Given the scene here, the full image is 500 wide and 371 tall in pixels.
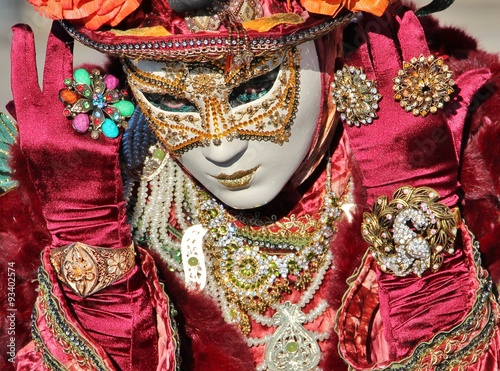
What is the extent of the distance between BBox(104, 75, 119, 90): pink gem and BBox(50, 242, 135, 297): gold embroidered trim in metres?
0.27

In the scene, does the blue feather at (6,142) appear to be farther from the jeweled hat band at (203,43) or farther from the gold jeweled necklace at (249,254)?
the jeweled hat band at (203,43)

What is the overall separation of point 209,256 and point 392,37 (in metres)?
0.54

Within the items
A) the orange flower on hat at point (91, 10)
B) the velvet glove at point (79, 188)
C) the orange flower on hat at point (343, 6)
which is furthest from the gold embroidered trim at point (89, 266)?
the orange flower on hat at point (343, 6)

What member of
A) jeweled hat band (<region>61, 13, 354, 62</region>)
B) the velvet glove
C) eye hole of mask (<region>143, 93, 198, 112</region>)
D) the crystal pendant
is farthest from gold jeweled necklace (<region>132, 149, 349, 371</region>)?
jeweled hat band (<region>61, 13, 354, 62</region>)

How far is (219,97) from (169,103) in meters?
0.09

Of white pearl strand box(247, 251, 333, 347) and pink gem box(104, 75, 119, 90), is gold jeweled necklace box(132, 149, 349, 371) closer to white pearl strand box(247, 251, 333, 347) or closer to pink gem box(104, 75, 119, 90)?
white pearl strand box(247, 251, 333, 347)

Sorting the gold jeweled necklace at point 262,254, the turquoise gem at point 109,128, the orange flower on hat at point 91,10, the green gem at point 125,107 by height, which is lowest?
the gold jeweled necklace at point 262,254

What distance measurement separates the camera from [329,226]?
1.84 m

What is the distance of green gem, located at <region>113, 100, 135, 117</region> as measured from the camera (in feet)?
5.75

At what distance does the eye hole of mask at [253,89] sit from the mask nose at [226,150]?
0.06m

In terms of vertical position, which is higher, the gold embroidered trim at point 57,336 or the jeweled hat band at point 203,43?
the jeweled hat band at point 203,43

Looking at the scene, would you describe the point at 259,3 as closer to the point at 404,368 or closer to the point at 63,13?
the point at 63,13

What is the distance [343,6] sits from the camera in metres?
1.54

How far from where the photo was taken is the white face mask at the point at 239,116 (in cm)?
160
